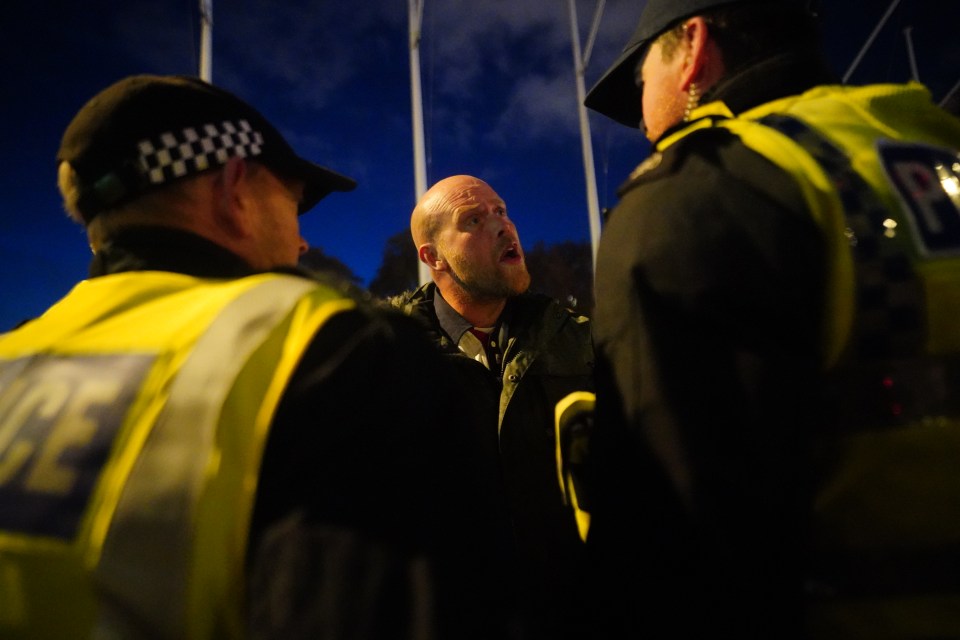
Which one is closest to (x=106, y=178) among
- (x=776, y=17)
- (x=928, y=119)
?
(x=776, y=17)

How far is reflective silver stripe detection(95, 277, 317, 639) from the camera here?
30.7 inches

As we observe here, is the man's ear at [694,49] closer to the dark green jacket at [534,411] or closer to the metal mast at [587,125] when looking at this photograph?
the dark green jacket at [534,411]

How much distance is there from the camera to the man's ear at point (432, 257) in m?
3.34

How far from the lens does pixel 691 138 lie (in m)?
1.12

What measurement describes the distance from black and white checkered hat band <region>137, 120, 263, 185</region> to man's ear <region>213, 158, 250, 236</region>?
27mm

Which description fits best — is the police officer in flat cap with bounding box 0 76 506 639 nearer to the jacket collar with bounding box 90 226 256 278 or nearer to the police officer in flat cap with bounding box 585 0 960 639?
the jacket collar with bounding box 90 226 256 278

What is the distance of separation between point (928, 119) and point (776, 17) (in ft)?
1.48

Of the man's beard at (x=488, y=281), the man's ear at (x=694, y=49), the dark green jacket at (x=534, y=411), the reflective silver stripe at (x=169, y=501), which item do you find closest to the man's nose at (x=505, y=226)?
the man's beard at (x=488, y=281)

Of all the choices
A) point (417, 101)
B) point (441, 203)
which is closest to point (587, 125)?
point (417, 101)

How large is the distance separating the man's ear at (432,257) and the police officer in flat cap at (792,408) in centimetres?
239

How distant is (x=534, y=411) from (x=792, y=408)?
1.79 meters

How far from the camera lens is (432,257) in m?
3.45

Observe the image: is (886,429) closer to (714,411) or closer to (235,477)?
(714,411)

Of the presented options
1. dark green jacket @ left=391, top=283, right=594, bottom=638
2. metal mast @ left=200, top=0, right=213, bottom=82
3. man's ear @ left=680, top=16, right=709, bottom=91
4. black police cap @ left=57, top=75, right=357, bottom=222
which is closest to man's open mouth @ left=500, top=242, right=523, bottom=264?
dark green jacket @ left=391, top=283, right=594, bottom=638
